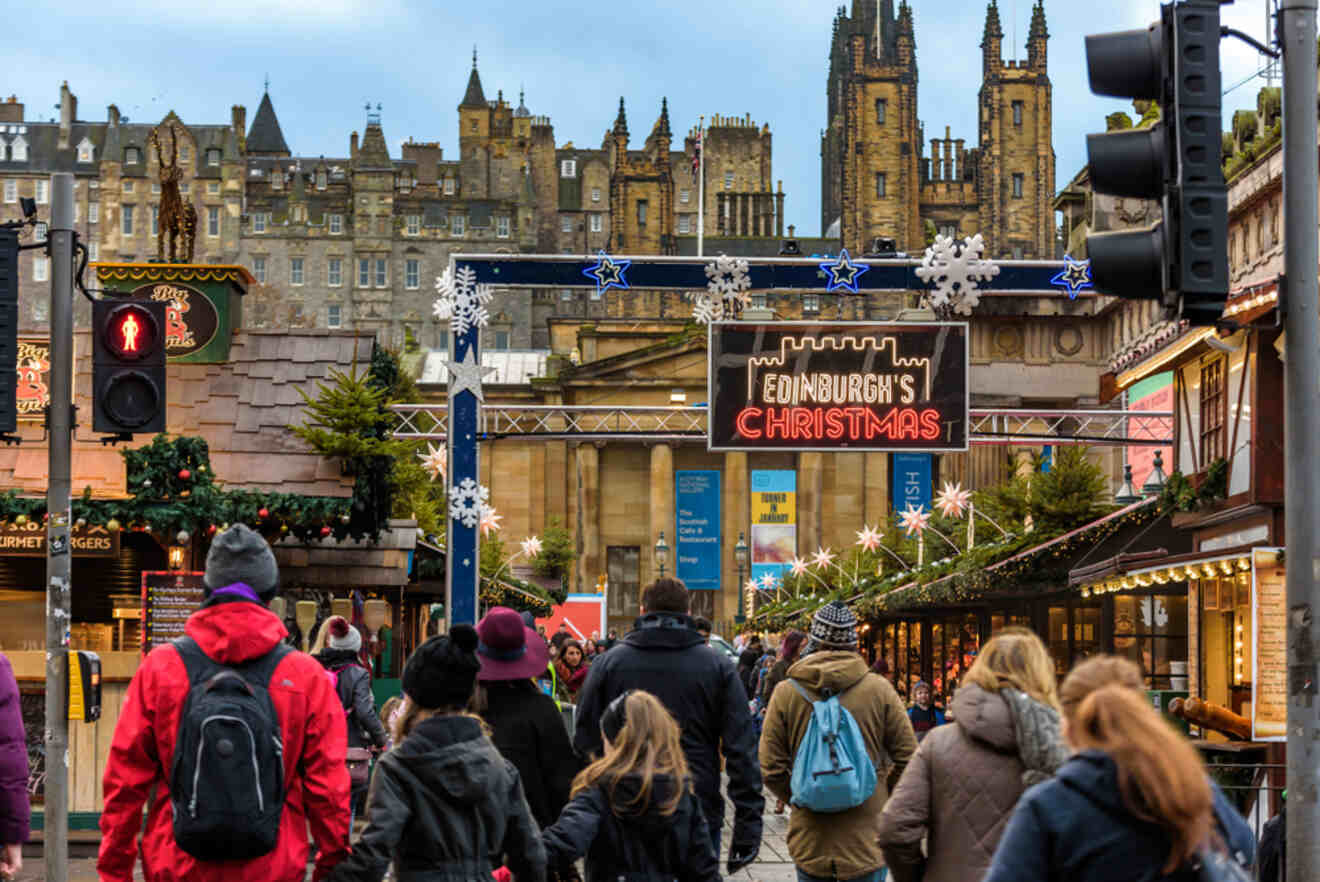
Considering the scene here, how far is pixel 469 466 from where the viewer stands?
19.9 meters

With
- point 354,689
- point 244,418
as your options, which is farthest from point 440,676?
point 244,418

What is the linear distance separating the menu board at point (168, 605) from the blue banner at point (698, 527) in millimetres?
58876

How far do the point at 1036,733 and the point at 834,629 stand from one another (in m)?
2.61

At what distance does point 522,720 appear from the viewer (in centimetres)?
836

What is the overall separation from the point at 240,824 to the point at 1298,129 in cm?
482

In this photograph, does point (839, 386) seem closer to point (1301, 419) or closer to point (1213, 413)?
point (1213, 413)

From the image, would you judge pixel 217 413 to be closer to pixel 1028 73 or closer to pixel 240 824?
pixel 240 824

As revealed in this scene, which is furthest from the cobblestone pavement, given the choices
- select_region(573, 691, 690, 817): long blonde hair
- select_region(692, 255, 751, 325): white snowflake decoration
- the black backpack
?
the black backpack

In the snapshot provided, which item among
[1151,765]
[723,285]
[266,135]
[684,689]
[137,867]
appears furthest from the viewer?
[266,135]

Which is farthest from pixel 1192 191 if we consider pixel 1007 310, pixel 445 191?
pixel 445 191

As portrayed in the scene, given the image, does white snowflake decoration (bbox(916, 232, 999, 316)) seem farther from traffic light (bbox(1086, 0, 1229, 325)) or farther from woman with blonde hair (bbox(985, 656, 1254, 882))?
woman with blonde hair (bbox(985, 656, 1254, 882))

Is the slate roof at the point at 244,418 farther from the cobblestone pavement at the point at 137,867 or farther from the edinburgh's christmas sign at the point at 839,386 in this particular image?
the edinburgh's christmas sign at the point at 839,386

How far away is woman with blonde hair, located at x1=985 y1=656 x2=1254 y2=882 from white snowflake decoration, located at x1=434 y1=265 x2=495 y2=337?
16.3 m

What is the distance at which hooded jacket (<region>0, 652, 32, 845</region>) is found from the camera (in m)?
7.31
